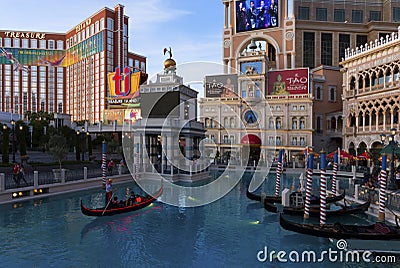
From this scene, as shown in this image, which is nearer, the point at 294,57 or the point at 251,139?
the point at 251,139

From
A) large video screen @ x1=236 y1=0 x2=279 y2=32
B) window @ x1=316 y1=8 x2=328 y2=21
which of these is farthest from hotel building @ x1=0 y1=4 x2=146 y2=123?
window @ x1=316 y1=8 x2=328 y2=21

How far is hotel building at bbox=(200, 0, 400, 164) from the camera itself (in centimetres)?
4931

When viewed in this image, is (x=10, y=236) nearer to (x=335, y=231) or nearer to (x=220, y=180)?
(x=335, y=231)

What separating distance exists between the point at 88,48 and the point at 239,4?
4637 cm

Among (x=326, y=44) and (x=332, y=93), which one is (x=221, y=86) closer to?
(x=332, y=93)

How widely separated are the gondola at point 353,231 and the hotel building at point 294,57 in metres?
34.5

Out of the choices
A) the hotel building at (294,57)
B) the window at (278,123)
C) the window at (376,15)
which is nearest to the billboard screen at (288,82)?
the hotel building at (294,57)

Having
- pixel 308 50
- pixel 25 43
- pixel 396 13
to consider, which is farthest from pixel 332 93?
pixel 25 43

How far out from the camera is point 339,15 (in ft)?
191

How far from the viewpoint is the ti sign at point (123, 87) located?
6494 centimetres

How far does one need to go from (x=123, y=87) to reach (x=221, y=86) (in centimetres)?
2409

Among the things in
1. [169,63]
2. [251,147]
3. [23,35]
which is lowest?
[251,147]

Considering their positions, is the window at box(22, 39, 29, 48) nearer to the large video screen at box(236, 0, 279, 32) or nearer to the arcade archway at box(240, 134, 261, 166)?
the large video screen at box(236, 0, 279, 32)

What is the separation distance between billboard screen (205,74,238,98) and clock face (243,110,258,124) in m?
3.69
